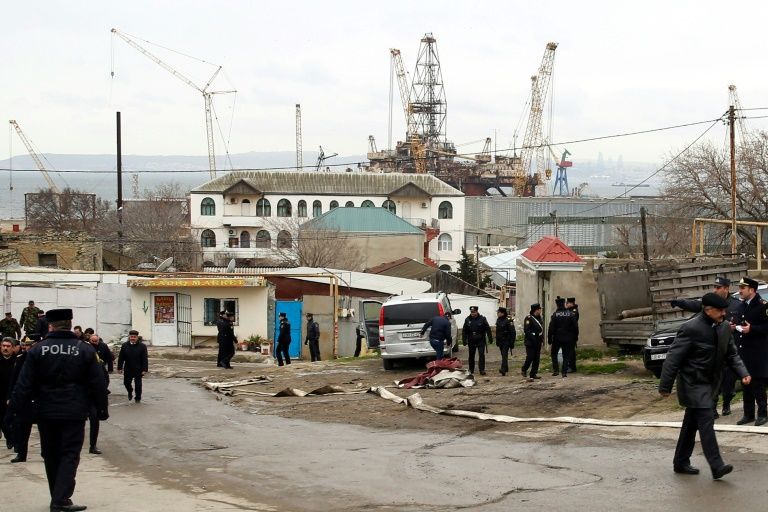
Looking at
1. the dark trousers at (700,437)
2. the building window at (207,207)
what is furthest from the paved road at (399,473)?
the building window at (207,207)

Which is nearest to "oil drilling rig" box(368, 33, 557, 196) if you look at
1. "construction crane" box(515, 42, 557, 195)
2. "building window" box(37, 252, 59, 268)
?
"construction crane" box(515, 42, 557, 195)

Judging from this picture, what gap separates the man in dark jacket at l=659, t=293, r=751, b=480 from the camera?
9.48 meters

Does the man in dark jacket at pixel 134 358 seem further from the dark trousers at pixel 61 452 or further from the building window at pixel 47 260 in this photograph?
the building window at pixel 47 260

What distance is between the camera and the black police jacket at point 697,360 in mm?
9508

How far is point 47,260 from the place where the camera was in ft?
142

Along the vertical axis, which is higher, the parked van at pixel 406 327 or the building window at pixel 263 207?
the building window at pixel 263 207

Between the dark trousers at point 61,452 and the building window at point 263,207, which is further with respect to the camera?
the building window at point 263,207

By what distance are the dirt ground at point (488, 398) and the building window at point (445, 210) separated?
3548 inches

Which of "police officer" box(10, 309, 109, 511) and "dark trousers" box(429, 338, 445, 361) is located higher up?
"police officer" box(10, 309, 109, 511)

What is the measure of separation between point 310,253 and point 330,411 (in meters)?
52.7

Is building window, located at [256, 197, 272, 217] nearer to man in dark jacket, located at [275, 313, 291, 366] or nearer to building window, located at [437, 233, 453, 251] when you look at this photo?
building window, located at [437, 233, 453, 251]

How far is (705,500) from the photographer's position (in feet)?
28.3

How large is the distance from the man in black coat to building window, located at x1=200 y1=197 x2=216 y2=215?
102m

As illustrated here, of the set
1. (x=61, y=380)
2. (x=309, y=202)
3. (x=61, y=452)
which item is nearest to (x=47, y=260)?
(x=61, y=380)
